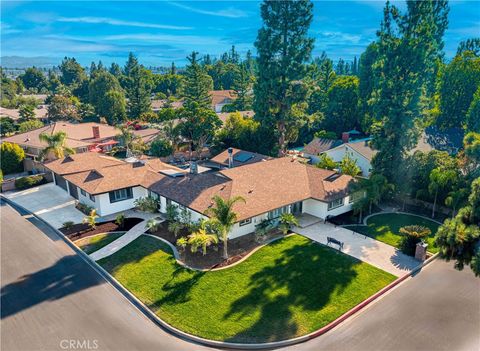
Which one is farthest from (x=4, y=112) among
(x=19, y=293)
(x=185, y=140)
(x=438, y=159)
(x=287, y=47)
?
(x=438, y=159)

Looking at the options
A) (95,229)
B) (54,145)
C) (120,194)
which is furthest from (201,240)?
(54,145)

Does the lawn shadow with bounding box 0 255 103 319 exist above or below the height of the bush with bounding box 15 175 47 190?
below

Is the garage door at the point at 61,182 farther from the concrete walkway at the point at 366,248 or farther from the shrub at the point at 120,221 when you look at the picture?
the concrete walkway at the point at 366,248

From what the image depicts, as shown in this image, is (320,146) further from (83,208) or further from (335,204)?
(83,208)

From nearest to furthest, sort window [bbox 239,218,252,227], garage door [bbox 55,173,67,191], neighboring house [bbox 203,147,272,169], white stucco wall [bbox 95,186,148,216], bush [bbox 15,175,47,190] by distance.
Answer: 1. window [bbox 239,218,252,227]
2. white stucco wall [bbox 95,186,148,216]
3. garage door [bbox 55,173,67,191]
4. bush [bbox 15,175,47,190]
5. neighboring house [bbox 203,147,272,169]

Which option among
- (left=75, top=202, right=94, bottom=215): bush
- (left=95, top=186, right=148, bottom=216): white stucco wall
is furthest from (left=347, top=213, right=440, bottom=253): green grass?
(left=75, top=202, right=94, bottom=215): bush

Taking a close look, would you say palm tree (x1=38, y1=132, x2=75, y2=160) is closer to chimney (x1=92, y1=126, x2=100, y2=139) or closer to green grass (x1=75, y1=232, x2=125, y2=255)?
chimney (x1=92, y1=126, x2=100, y2=139)

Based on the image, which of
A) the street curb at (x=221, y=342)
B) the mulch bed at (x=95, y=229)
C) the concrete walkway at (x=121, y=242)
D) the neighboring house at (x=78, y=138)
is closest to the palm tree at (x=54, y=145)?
the neighboring house at (x=78, y=138)
